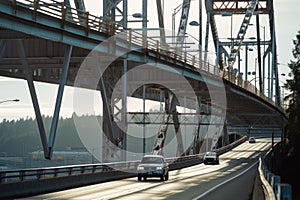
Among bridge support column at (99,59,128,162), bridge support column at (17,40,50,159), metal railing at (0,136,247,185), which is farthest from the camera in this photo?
bridge support column at (99,59,128,162)

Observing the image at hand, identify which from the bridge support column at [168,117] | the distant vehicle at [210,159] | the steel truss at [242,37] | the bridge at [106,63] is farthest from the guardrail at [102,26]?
the steel truss at [242,37]

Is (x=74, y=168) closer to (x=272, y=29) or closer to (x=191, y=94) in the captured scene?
(x=191, y=94)

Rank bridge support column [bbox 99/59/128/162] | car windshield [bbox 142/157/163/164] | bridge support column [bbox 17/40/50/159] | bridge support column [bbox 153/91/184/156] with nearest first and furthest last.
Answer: bridge support column [bbox 17/40/50/159] < car windshield [bbox 142/157/163/164] < bridge support column [bbox 99/59/128/162] < bridge support column [bbox 153/91/184/156]

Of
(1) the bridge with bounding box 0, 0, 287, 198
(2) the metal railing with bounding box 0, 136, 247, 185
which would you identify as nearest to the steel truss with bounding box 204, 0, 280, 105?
(1) the bridge with bounding box 0, 0, 287, 198

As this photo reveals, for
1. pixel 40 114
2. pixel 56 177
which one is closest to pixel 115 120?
pixel 56 177

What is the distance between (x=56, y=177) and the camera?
35.9m

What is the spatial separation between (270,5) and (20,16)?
108303mm

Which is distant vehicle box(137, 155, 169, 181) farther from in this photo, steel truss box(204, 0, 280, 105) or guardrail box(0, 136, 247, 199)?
steel truss box(204, 0, 280, 105)

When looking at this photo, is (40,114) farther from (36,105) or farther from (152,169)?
(152,169)

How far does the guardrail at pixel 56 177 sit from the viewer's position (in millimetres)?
30442

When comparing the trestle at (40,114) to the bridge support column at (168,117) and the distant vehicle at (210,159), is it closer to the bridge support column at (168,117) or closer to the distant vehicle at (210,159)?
the bridge support column at (168,117)

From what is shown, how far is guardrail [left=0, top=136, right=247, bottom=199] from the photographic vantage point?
30.4m

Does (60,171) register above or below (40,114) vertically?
below

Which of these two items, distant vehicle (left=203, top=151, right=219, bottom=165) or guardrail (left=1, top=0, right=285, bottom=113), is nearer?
guardrail (left=1, top=0, right=285, bottom=113)
